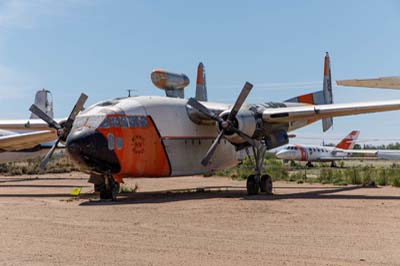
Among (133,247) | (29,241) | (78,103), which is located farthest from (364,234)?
(78,103)

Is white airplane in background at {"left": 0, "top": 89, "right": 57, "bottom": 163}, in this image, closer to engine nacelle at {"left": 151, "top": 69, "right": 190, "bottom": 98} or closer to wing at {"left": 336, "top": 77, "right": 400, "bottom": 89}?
engine nacelle at {"left": 151, "top": 69, "right": 190, "bottom": 98}

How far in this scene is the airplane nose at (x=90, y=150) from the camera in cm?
1783

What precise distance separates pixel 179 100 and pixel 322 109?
18.5 feet

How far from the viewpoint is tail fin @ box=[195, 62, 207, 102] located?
29.9 meters

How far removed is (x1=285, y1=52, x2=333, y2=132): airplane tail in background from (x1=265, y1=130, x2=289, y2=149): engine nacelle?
13.7 feet

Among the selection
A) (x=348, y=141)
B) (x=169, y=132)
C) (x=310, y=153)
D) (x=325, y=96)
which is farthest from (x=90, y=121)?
(x=348, y=141)

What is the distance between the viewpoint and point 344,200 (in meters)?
18.1

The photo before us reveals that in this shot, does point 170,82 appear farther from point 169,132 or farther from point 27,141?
point 27,141

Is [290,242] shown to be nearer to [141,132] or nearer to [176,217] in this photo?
[176,217]

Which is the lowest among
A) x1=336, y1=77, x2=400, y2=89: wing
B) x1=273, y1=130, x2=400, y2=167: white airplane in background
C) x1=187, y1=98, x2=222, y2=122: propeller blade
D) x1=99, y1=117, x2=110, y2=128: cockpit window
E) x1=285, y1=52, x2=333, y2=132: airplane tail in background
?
x1=273, y1=130, x2=400, y2=167: white airplane in background

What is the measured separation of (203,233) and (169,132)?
33.4ft

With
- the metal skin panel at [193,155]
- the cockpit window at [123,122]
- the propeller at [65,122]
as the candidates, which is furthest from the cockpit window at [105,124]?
the propeller at [65,122]

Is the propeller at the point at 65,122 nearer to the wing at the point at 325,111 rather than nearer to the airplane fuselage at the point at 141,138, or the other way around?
the airplane fuselage at the point at 141,138

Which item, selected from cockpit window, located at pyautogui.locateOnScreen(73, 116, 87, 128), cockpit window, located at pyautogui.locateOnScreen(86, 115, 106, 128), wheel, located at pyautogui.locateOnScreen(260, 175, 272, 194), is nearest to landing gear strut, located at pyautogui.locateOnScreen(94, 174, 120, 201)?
cockpit window, located at pyautogui.locateOnScreen(86, 115, 106, 128)
